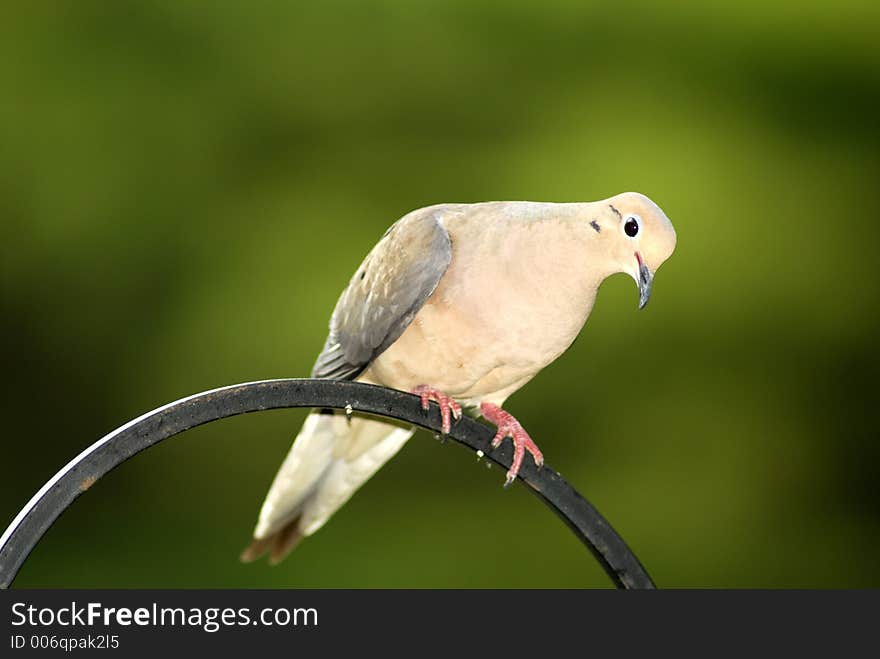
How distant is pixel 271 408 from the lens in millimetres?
1075

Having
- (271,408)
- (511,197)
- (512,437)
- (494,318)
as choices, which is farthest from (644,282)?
(511,197)

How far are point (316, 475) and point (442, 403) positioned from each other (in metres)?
0.44

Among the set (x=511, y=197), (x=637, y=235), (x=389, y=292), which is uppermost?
(x=511, y=197)

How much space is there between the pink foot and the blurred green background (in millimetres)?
1525

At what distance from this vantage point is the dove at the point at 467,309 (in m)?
1.43

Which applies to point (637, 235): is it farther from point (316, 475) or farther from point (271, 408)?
point (316, 475)

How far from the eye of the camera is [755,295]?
10.4ft

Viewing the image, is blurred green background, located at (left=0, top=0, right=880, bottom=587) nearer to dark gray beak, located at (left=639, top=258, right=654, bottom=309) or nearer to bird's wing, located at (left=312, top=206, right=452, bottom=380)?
bird's wing, located at (left=312, top=206, right=452, bottom=380)

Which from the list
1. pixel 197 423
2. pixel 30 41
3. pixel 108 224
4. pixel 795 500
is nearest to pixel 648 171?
pixel 795 500

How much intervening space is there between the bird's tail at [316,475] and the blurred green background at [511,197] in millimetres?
1234

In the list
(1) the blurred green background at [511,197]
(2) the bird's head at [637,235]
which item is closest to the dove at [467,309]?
(2) the bird's head at [637,235]

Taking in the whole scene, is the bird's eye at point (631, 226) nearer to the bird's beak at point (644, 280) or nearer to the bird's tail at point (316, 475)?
the bird's beak at point (644, 280)

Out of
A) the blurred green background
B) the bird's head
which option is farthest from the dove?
the blurred green background

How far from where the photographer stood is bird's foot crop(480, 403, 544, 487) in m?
1.38
